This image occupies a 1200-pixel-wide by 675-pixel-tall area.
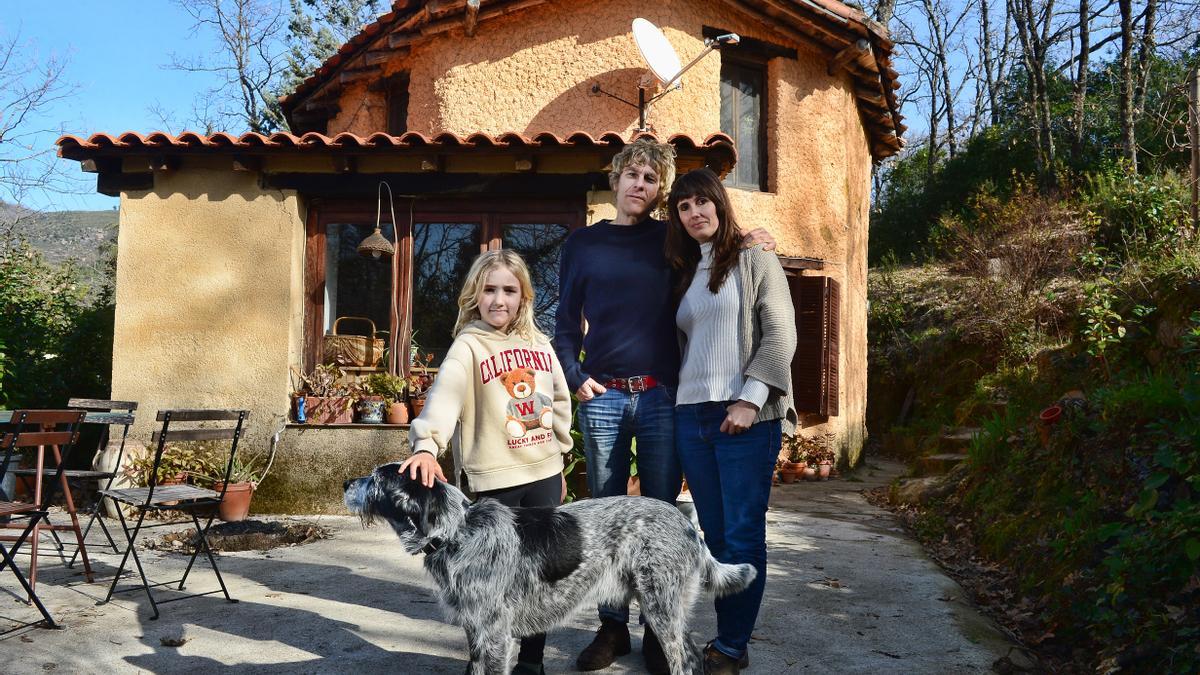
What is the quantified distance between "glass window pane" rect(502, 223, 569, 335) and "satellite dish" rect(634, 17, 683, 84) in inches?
87.2

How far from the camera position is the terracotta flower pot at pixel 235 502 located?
6.27 metres

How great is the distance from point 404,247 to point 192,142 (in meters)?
1.85

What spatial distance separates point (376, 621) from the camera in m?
3.87

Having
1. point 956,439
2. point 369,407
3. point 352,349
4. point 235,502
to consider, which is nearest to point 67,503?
A: point 235,502

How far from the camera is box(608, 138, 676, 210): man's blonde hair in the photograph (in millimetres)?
3061

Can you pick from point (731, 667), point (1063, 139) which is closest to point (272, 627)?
point (731, 667)

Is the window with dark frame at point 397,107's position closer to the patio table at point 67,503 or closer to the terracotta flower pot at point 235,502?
the terracotta flower pot at point 235,502

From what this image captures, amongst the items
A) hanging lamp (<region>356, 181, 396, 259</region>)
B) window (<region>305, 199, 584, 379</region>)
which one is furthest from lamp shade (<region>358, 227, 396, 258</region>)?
window (<region>305, 199, 584, 379</region>)

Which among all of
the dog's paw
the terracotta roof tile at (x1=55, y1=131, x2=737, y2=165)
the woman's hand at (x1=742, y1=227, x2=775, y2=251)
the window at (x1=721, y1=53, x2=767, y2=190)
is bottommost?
the dog's paw

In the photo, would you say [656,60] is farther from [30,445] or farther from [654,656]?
[654,656]

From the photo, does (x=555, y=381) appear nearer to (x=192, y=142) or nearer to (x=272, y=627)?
(x=272, y=627)

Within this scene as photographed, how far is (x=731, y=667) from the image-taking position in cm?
291

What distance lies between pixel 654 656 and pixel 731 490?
77 cm

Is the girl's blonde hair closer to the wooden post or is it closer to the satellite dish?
the satellite dish
